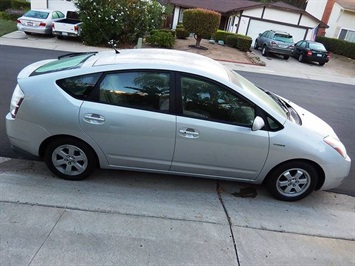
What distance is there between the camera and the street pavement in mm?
2662

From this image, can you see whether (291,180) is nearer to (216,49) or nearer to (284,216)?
(284,216)

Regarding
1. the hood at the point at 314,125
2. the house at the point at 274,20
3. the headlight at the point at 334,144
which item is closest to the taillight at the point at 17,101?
the hood at the point at 314,125

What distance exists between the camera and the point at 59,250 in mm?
2594

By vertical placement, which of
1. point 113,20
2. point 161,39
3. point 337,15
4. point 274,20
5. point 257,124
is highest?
point 337,15

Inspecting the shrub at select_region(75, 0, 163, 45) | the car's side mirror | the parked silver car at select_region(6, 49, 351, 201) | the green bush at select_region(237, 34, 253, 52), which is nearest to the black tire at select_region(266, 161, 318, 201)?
the parked silver car at select_region(6, 49, 351, 201)

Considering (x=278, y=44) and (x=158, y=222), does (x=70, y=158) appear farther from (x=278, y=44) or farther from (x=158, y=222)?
(x=278, y=44)

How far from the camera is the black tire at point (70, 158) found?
3.48 m

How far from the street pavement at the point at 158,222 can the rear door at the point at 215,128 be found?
1.79ft

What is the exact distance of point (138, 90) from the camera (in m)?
3.38

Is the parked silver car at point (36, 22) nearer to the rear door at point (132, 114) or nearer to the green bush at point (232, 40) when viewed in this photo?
the green bush at point (232, 40)

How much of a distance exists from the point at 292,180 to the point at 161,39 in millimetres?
15124

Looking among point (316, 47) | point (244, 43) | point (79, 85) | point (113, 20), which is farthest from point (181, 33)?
point (79, 85)

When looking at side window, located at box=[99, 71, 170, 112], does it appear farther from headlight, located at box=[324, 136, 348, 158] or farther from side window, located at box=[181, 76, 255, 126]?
headlight, located at box=[324, 136, 348, 158]

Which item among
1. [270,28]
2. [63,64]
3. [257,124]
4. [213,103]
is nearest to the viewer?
[257,124]
